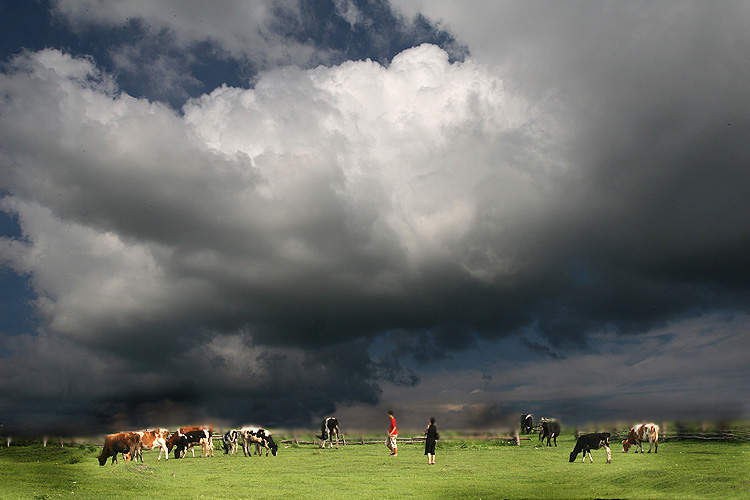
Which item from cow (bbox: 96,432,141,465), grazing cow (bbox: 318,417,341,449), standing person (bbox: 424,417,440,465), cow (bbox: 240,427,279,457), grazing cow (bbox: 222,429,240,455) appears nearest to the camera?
standing person (bbox: 424,417,440,465)

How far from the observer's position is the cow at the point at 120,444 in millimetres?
29406

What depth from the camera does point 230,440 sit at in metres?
39.3

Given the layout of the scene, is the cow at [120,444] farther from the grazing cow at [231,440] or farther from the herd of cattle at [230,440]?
the grazing cow at [231,440]

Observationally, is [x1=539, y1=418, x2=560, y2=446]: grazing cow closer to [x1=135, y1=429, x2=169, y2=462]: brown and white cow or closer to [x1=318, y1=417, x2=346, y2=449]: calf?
[x1=318, y1=417, x2=346, y2=449]: calf

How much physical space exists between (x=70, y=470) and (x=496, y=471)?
19.6 m

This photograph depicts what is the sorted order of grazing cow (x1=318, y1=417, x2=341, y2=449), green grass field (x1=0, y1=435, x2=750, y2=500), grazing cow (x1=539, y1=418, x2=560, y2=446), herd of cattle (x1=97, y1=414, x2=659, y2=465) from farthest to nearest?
grazing cow (x1=318, y1=417, x2=341, y2=449) → grazing cow (x1=539, y1=418, x2=560, y2=446) → herd of cattle (x1=97, y1=414, x2=659, y2=465) → green grass field (x1=0, y1=435, x2=750, y2=500)

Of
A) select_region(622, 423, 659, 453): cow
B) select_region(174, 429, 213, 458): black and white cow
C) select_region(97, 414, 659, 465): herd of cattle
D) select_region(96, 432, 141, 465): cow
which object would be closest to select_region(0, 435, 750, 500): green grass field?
select_region(97, 414, 659, 465): herd of cattle

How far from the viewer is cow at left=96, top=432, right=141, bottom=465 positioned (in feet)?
96.5

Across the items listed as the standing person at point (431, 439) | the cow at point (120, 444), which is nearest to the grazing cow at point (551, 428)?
the standing person at point (431, 439)

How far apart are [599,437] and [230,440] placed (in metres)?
25.8

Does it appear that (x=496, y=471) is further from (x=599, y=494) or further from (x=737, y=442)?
(x=737, y=442)

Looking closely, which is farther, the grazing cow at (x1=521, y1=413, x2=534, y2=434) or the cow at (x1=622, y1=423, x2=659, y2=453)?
the grazing cow at (x1=521, y1=413, x2=534, y2=434)

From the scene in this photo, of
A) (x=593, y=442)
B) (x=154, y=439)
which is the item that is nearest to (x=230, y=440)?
(x=154, y=439)

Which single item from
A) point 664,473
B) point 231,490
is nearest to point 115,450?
point 231,490
